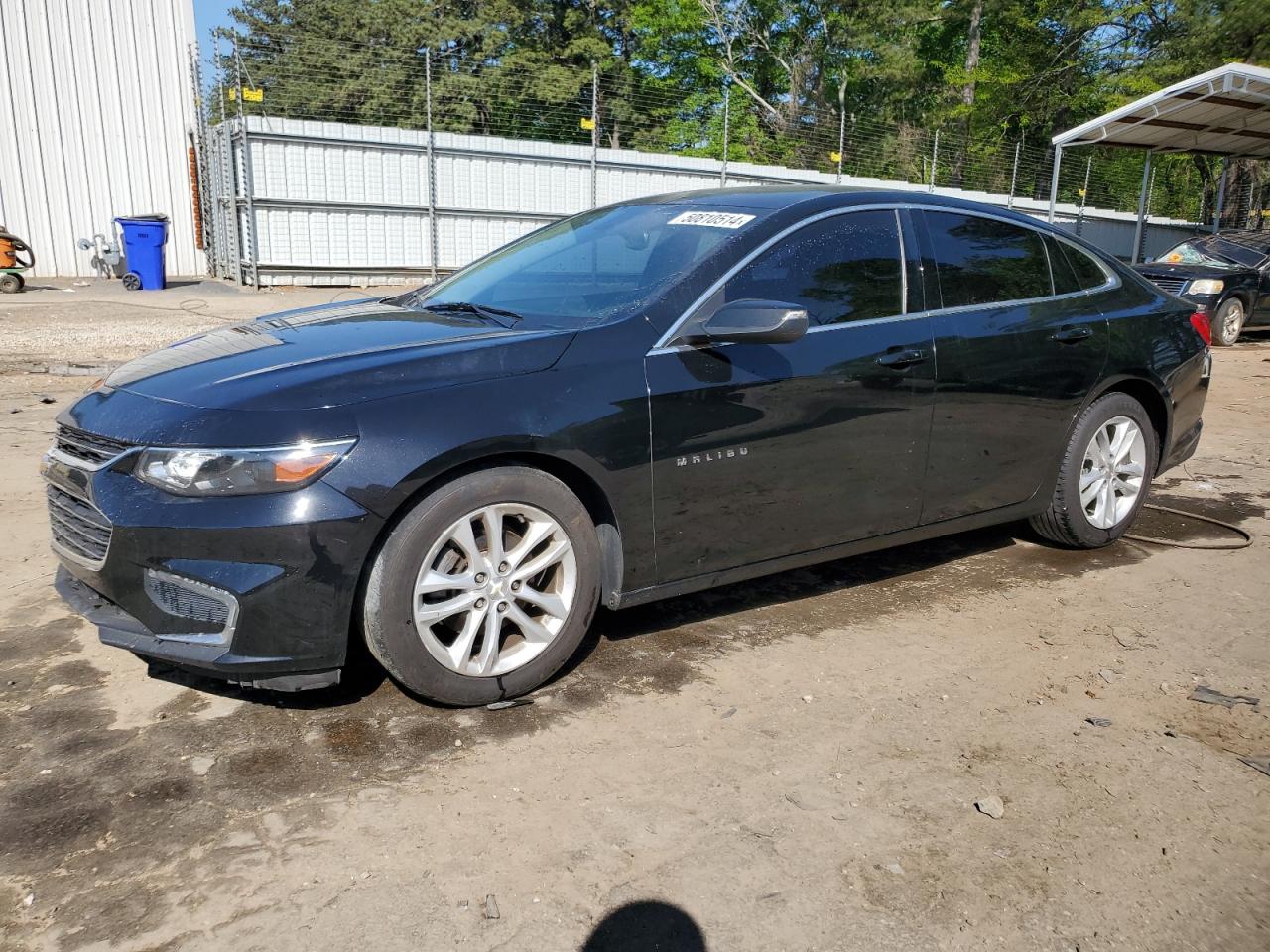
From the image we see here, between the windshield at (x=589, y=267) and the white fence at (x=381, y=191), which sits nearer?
the windshield at (x=589, y=267)

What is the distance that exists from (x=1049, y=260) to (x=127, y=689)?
162 inches

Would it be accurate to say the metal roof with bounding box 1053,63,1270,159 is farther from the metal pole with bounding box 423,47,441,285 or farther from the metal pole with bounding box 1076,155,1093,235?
the metal pole with bounding box 423,47,441,285

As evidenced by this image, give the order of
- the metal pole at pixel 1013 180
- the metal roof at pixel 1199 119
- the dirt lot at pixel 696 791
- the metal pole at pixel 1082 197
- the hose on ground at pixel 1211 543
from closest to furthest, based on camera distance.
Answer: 1. the dirt lot at pixel 696 791
2. the hose on ground at pixel 1211 543
3. the metal roof at pixel 1199 119
4. the metal pole at pixel 1013 180
5. the metal pole at pixel 1082 197

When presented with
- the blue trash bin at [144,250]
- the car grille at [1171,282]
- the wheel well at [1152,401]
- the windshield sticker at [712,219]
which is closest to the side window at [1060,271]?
the wheel well at [1152,401]

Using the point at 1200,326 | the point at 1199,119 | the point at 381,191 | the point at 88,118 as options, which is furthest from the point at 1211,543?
the point at 88,118

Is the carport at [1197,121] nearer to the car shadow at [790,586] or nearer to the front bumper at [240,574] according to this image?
the car shadow at [790,586]

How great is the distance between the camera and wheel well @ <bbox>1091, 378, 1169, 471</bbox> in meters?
4.83

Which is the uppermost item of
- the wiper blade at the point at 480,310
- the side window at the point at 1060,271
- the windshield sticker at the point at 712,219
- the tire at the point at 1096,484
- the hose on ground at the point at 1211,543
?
the windshield sticker at the point at 712,219

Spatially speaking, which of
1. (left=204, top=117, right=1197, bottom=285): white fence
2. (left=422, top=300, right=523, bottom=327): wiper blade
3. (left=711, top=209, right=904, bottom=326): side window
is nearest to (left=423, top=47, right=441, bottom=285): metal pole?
(left=204, top=117, right=1197, bottom=285): white fence

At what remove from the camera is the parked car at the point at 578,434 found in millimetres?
2828

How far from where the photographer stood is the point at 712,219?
3855 millimetres

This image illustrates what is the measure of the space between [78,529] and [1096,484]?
4212mm

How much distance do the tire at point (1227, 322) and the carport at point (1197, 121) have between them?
3.47 metres

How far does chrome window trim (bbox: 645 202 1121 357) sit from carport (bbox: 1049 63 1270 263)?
1248cm
